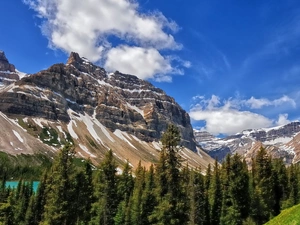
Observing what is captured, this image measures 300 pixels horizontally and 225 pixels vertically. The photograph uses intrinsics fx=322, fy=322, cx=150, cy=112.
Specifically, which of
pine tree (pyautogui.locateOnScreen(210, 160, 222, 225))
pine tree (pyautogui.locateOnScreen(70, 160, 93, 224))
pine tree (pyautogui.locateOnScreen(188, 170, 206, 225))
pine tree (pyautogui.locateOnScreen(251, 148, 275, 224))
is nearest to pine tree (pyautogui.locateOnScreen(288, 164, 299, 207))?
pine tree (pyautogui.locateOnScreen(251, 148, 275, 224))

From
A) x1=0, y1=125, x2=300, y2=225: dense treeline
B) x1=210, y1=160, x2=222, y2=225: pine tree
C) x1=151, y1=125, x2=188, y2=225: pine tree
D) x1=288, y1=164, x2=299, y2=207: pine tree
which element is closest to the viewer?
x1=151, y1=125, x2=188, y2=225: pine tree

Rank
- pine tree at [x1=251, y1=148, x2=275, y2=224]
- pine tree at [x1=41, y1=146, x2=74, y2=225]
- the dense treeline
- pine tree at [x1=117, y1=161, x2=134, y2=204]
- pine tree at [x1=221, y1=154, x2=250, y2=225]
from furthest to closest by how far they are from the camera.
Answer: pine tree at [x1=117, y1=161, x2=134, y2=204] < pine tree at [x1=251, y1=148, x2=275, y2=224] < pine tree at [x1=221, y1=154, x2=250, y2=225] < pine tree at [x1=41, y1=146, x2=74, y2=225] < the dense treeline

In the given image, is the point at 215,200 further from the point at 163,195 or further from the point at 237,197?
the point at 163,195

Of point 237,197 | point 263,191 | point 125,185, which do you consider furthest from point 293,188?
point 125,185

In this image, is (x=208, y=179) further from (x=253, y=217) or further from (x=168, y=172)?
(x=168, y=172)

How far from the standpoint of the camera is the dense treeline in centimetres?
4469

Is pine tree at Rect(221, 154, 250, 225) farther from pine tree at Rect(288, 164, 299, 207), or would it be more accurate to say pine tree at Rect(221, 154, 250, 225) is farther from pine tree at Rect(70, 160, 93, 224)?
pine tree at Rect(70, 160, 93, 224)

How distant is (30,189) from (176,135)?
265 feet

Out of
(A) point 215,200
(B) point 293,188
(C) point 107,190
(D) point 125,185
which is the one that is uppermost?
(D) point 125,185

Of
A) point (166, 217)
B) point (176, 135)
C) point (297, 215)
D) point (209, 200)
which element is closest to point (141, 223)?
point (209, 200)

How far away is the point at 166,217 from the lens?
1725 inches

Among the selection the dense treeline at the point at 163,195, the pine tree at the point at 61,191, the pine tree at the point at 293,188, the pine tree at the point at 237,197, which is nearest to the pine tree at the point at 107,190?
the dense treeline at the point at 163,195

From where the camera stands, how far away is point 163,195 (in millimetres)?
46500

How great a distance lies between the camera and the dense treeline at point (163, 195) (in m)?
44.7
